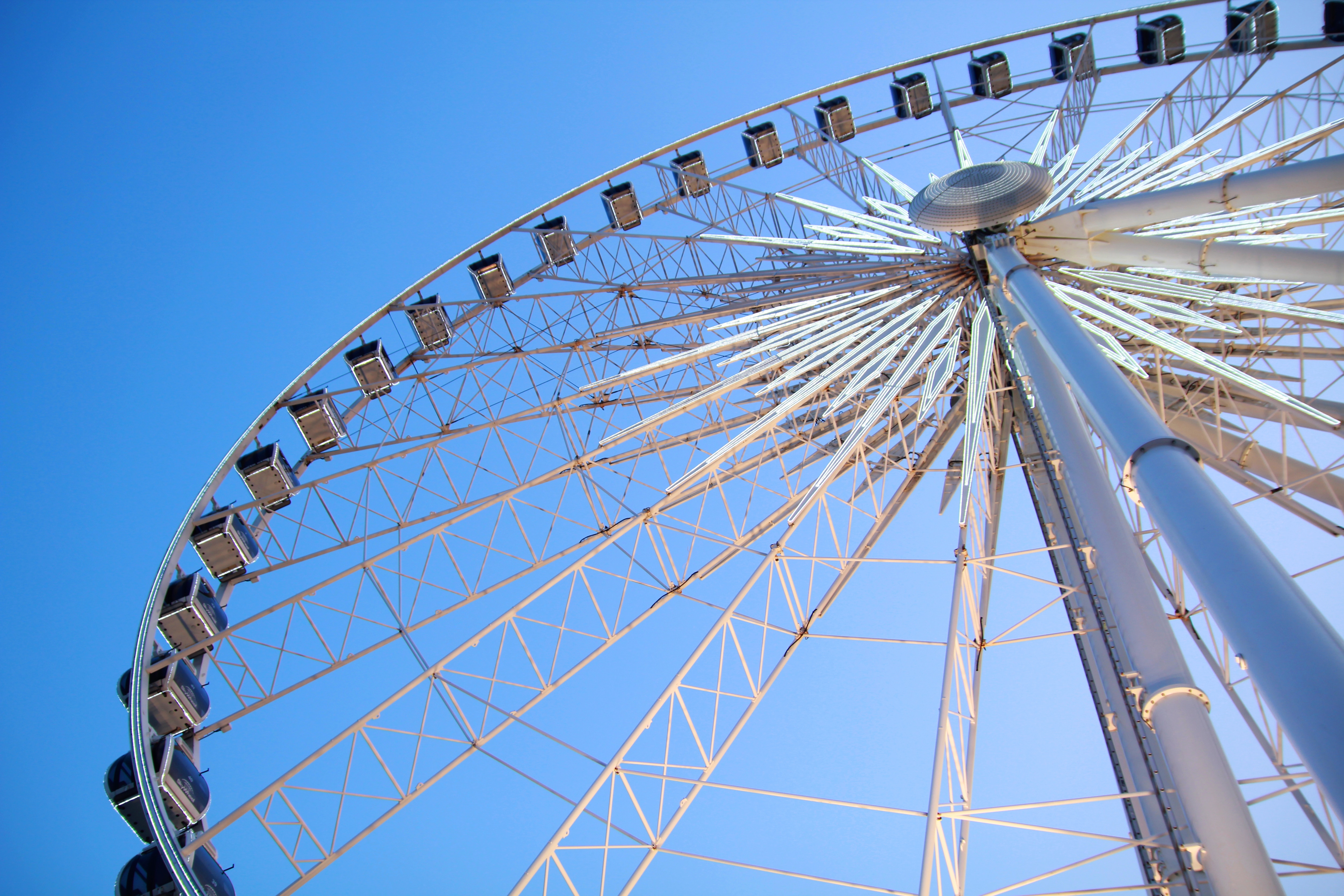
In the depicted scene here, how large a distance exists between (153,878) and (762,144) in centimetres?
2209

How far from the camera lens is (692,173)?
81.7 feet

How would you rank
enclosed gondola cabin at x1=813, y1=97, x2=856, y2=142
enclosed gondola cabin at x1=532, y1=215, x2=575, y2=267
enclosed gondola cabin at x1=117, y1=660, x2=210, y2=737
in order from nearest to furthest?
enclosed gondola cabin at x1=117, y1=660, x2=210, y2=737
enclosed gondola cabin at x1=532, y1=215, x2=575, y2=267
enclosed gondola cabin at x1=813, y1=97, x2=856, y2=142

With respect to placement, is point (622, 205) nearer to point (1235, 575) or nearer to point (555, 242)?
point (555, 242)

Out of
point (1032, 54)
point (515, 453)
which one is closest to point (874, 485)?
point (1032, 54)

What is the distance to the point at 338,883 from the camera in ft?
206

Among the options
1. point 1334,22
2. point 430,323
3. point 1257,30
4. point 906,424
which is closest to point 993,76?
point 1257,30

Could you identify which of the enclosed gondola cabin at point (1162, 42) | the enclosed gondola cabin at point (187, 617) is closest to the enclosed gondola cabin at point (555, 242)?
the enclosed gondola cabin at point (187, 617)

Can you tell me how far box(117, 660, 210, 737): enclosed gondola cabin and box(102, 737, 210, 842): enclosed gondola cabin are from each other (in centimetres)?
66

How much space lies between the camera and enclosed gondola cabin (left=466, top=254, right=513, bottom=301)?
23609 mm

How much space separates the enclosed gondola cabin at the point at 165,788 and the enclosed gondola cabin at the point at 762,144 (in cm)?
1998

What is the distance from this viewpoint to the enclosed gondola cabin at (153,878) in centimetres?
1252

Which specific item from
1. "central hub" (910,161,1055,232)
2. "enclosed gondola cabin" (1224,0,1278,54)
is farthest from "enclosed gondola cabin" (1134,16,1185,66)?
"central hub" (910,161,1055,232)

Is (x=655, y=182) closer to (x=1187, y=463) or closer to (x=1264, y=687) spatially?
(x=1187, y=463)

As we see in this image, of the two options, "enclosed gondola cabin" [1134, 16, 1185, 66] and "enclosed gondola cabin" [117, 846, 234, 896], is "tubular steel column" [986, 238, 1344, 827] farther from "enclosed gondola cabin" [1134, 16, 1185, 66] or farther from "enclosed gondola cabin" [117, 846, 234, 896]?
"enclosed gondola cabin" [1134, 16, 1185, 66]
